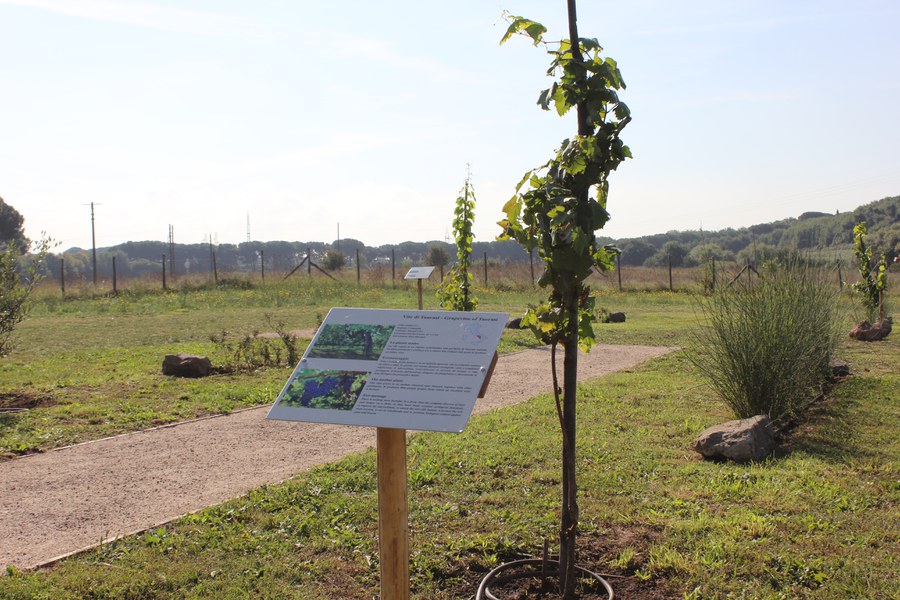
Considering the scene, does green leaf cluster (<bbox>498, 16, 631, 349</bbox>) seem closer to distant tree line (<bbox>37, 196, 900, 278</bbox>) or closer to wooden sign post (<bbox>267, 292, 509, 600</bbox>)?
wooden sign post (<bbox>267, 292, 509, 600</bbox>)

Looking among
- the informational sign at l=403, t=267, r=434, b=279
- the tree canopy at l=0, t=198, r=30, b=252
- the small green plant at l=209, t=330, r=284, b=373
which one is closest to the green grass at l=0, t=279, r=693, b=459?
the small green plant at l=209, t=330, r=284, b=373

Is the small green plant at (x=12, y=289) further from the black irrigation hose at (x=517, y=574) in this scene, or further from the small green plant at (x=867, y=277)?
the small green plant at (x=867, y=277)

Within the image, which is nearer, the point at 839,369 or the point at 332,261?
the point at 839,369

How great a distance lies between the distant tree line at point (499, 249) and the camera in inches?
1241

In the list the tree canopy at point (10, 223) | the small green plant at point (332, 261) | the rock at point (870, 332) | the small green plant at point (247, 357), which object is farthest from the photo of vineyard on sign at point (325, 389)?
the tree canopy at point (10, 223)

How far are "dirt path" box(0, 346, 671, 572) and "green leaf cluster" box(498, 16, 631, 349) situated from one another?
9.62 feet

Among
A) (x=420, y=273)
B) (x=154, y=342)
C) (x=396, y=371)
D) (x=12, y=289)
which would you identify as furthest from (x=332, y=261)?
(x=396, y=371)

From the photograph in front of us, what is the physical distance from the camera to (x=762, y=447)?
5.87 metres

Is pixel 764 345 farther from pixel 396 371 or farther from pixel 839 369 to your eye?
pixel 396 371

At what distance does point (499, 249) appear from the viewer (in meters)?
83.2

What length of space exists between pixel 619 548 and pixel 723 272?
4372mm

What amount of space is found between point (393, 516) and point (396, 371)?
578 mm

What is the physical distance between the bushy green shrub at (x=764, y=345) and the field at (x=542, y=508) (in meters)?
0.35

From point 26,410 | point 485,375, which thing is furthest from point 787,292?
point 26,410
